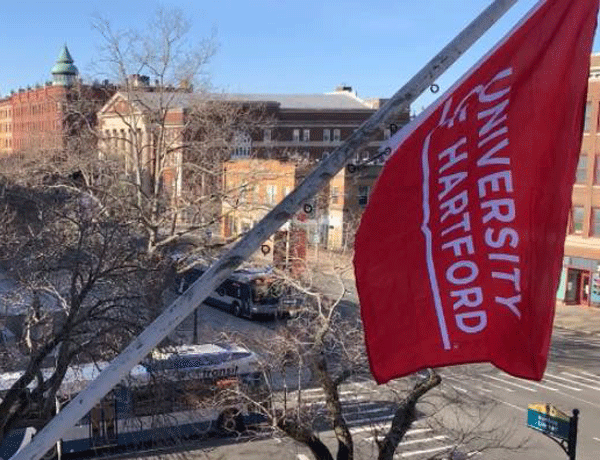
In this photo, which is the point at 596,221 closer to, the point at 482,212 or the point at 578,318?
the point at 578,318

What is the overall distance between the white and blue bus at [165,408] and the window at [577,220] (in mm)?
23954

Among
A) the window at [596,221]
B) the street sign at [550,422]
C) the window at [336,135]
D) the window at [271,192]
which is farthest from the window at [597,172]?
the window at [336,135]

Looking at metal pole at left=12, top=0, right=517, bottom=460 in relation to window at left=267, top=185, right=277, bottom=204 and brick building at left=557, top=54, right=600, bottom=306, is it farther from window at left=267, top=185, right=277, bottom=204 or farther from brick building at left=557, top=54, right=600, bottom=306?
window at left=267, top=185, right=277, bottom=204

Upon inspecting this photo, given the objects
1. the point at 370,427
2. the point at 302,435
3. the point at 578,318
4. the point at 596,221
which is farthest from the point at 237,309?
the point at 302,435

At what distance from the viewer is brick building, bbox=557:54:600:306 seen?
37.6 metres

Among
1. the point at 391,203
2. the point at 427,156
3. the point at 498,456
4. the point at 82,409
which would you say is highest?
the point at 427,156

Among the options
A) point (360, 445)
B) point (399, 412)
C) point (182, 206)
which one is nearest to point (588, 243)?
point (182, 206)

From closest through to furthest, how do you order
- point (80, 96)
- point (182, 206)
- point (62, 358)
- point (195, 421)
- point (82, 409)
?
point (82, 409)
point (62, 358)
point (195, 421)
point (182, 206)
point (80, 96)

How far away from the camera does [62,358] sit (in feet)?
38.9

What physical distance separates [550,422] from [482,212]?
9.08 metres

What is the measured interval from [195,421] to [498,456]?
7.77 metres

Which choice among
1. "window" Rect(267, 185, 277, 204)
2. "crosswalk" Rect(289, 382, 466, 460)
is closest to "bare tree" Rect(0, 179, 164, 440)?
"crosswalk" Rect(289, 382, 466, 460)

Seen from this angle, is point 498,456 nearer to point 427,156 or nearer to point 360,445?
point 360,445

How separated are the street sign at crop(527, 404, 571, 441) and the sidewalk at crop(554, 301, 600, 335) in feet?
72.5
